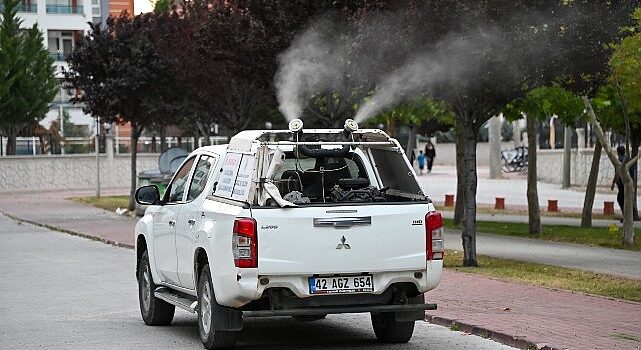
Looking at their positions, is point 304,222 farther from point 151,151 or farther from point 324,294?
point 151,151

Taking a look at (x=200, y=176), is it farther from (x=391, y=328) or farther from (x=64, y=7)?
(x=64, y=7)

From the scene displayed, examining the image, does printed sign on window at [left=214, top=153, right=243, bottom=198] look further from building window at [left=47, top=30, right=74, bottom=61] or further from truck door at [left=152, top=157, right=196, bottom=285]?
building window at [left=47, top=30, right=74, bottom=61]

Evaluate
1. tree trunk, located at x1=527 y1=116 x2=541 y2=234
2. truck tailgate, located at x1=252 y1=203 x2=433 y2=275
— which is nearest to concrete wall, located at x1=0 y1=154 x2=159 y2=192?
tree trunk, located at x1=527 y1=116 x2=541 y2=234

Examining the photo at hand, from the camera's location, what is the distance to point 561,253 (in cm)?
2381

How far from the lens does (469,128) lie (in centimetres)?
2109

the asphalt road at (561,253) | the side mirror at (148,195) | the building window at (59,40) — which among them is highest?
the building window at (59,40)

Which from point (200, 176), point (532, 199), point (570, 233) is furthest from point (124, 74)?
point (200, 176)

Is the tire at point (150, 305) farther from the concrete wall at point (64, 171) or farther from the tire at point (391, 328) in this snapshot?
the concrete wall at point (64, 171)

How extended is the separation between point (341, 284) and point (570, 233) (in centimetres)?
1835

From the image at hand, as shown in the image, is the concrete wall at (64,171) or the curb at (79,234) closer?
the curb at (79,234)

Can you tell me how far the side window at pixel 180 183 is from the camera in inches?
533

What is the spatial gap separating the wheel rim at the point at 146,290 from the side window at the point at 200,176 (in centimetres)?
142

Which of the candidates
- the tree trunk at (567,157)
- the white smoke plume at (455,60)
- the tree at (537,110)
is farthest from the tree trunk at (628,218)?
the tree trunk at (567,157)

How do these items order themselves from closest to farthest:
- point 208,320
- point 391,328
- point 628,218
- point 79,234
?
point 208,320 < point 391,328 < point 628,218 < point 79,234
